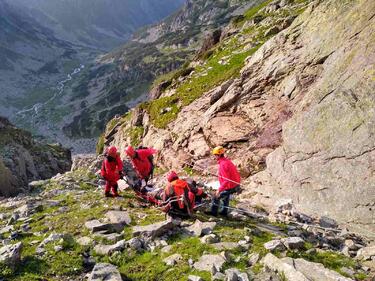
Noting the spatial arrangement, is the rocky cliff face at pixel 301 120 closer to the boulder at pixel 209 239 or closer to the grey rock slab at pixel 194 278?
the boulder at pixel 209 239

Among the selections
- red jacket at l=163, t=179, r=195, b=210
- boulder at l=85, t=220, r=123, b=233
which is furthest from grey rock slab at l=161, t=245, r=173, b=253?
red jacket at l=163, t=179, r=195, b=210

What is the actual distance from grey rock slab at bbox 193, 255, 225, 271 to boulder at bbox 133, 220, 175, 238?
2.21 metres

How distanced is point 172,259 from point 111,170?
8.52 metres

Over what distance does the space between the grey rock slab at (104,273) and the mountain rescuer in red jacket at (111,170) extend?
8.16 meters

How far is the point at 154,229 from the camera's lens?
13516 millimetres

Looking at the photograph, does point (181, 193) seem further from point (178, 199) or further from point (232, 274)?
point (232, 274)

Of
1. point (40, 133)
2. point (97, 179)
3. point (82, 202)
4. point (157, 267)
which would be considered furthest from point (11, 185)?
point (40, 133)

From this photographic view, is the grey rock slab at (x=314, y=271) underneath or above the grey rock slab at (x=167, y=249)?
underneath

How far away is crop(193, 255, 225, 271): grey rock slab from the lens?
11000 millimetres

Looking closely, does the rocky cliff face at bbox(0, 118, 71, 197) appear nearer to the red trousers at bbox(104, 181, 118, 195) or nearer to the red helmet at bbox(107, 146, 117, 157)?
the red trousers at bbox(104, 181, 118, 195)

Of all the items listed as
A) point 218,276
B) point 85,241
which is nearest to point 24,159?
point 85,241

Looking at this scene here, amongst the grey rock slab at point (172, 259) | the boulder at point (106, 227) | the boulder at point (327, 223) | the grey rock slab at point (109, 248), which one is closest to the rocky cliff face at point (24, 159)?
the boulder at point (106, 227)

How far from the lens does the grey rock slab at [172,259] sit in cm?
1150

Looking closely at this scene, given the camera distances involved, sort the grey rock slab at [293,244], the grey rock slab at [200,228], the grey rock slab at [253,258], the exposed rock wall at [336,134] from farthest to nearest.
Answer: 1. the exposed rock wall at [336,134]
2. the grey rock slab at [200,228]
3. the grey rock slab at [293,244]
4. the grey rock slab at [253,258]
